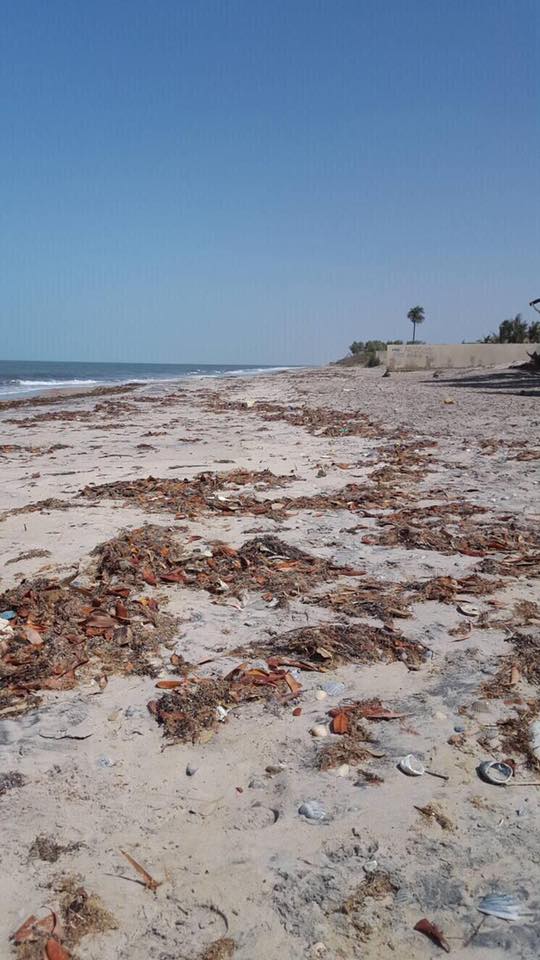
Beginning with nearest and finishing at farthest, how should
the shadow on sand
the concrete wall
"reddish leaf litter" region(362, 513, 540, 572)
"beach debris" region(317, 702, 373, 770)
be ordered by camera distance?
"beach debris" region(317, 702, 373, 770), "reddish leaf litter" region(362, 513, 540, 572), the shadow on sand, the concrete wall

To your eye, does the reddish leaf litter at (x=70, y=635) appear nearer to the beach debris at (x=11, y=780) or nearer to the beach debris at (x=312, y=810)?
the beach debris at (x=11, y=780)

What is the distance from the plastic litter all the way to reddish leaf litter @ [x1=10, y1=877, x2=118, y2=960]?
Answer: 2.36 ft

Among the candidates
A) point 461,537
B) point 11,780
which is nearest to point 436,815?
point 11,780

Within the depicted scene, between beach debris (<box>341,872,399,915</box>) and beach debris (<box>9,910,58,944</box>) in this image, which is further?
beach debris (<box>341,872,399,915</box>)

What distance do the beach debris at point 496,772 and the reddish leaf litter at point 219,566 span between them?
1.86 metres

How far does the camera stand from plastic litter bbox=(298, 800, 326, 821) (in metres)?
2.20

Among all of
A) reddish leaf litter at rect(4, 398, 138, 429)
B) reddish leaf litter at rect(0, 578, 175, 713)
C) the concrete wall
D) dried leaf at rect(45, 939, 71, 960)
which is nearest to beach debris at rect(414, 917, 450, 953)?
dried leaf at rect(45, 939, 71, 960)

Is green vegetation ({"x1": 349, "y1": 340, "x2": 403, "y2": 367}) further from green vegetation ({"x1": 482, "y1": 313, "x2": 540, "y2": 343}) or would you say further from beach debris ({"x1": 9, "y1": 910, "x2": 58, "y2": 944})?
beach debris ({"x1": 9, "y1": 910, "x2": 58, "y2": 944})

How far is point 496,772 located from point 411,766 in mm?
318

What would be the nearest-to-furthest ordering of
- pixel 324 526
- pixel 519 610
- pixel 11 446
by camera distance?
pixel 519 610 → pixel 324 526 → pixel 11 446

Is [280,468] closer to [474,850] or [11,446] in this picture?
[11,446]

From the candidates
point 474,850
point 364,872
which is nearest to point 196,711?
point 364,872

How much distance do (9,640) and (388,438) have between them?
28.4 feet

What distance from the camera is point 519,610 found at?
383 centimetres
